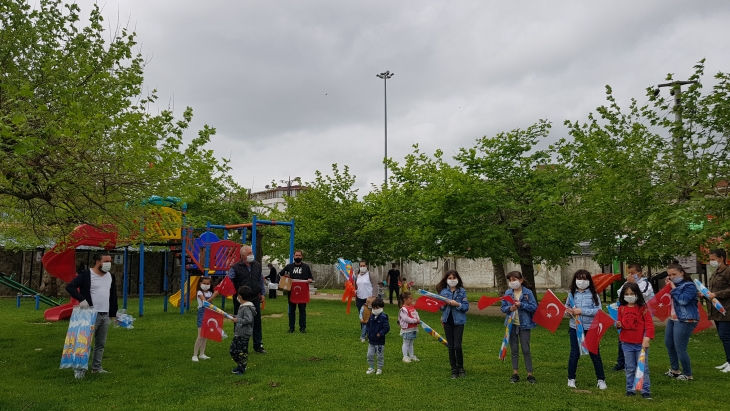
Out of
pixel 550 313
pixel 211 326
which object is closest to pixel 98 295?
pixel 211 326

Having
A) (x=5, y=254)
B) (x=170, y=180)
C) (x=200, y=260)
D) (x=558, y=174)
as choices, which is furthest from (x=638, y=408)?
(x=5, y=254)

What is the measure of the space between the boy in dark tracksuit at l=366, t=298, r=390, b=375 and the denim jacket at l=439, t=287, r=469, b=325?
839 mm

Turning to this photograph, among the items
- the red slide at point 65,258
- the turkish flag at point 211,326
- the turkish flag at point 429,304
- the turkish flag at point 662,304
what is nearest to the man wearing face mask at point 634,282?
the turkish flag at point 662,304

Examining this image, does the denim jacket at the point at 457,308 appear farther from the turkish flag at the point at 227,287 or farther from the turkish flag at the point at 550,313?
the turkish flag at the point at 227,287

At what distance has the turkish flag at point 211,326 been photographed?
961 cm

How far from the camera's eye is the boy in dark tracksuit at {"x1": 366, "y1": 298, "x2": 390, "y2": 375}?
8.44 m

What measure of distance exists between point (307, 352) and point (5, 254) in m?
21.7

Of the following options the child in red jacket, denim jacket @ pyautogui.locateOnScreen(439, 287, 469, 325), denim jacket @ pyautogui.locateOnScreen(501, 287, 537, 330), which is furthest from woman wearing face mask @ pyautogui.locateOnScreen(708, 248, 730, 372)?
denim jacket @ pyautogui.locateOnScreen(439, 287, 469, 325)

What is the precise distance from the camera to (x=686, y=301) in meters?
8.33

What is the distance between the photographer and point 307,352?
34.7 ft

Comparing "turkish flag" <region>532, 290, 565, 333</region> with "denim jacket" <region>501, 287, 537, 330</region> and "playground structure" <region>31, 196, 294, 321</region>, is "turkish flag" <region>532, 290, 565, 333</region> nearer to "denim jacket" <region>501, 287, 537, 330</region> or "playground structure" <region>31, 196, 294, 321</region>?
"denim jacket" <region>501, 287, 537, 330</region>

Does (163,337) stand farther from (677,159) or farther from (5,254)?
(5,254)

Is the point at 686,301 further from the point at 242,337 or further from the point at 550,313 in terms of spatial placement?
the point at 242,337

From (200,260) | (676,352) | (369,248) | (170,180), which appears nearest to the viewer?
(676,352)
